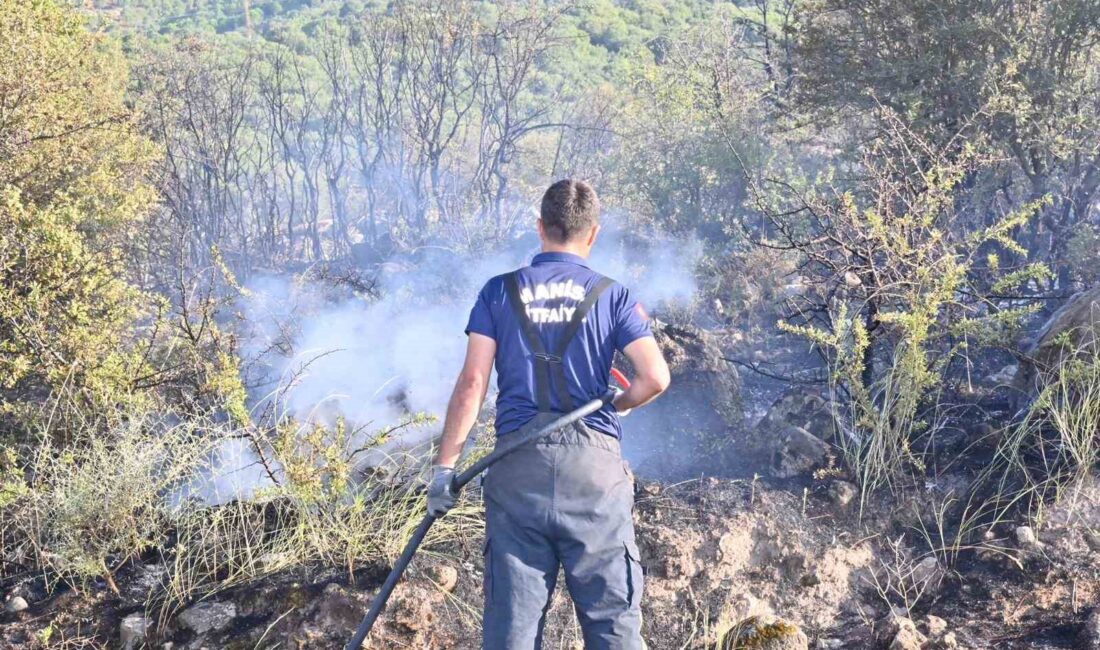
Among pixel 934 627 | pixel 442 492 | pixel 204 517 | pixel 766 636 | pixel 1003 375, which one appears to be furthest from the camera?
pixel 1003 375

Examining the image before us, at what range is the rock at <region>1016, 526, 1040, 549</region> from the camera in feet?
15.0

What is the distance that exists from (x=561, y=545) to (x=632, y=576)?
0.26 meters

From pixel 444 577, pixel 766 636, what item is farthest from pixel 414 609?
pixel 766 636

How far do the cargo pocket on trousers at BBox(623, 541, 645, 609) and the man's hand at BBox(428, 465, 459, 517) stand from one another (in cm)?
64

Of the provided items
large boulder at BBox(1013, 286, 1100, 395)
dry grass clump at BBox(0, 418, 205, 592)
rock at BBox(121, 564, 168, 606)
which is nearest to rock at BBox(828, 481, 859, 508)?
large boulder at BBox(1013, 286, 1100, 395)

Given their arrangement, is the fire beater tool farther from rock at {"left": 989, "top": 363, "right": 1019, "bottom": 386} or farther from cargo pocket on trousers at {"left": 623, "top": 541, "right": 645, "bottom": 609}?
rock at {"left": 989, "top": 363, "right": 1019, "bottom": 386}

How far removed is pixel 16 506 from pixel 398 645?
7.82ft

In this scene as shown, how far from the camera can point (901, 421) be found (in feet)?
16.9

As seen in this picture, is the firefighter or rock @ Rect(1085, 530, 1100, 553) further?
rock @ Rect(1085, 530, 1100, 553)

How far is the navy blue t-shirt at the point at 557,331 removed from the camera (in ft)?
11.1

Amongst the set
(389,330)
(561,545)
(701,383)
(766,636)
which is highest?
(561,545)

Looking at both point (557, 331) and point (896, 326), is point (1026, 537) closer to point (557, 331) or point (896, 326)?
point (896, 326)

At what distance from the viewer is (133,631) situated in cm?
435

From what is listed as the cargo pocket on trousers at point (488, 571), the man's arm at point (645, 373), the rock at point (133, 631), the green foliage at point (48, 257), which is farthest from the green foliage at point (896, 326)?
the green foliage at point (48, 257)
